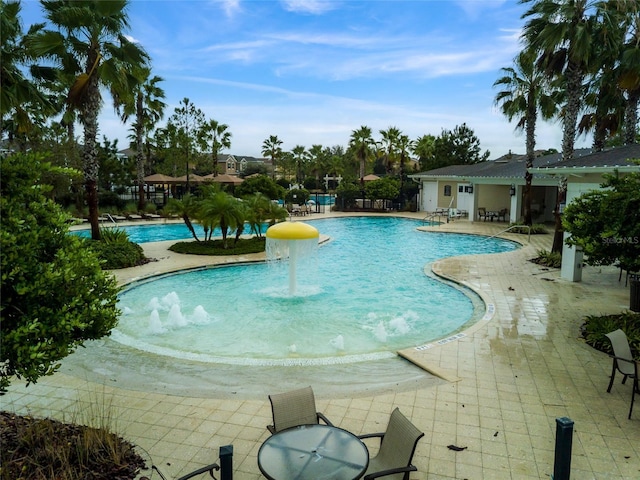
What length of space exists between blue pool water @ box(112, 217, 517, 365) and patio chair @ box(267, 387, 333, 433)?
3.17m

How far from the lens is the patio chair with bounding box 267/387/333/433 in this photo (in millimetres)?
5148

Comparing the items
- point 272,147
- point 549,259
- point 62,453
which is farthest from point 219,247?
point 272,147

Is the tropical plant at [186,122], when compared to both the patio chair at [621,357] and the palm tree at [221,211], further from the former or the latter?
the patio chair at [621,357]

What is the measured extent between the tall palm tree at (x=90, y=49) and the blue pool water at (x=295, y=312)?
24.6ft

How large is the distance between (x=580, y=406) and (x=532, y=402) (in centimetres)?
64

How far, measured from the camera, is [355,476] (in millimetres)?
4008

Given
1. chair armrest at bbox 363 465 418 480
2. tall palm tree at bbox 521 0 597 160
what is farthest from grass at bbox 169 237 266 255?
chair armrest at bbox 363 465 418 480

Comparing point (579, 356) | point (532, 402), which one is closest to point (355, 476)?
point (532, 402)

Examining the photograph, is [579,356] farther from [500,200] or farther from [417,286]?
[500,200]

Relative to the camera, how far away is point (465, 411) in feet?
21.0

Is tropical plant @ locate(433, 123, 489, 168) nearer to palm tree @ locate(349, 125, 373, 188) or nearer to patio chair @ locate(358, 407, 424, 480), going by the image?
palm tree @ locate(349, 125, 373, 188)

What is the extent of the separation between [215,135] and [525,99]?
35507 mm

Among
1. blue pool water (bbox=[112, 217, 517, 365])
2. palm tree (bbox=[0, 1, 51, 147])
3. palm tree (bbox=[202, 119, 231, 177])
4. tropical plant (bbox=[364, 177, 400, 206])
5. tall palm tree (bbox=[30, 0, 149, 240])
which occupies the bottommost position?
blue pool water (bbox=[112, 217, 517, 365])

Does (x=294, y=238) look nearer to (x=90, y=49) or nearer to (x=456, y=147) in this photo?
(x=90, y=49)
